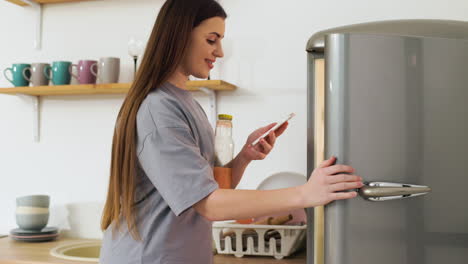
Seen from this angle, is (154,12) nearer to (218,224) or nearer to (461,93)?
(218,224)

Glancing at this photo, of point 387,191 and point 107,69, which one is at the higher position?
point 107,69

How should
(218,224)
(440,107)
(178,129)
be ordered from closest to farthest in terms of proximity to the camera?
(440,107)
(178,129)
(218,224)

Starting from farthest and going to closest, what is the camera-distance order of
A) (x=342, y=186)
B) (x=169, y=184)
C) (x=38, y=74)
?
(x=38, y=74), (x=169, y=184), (x=342, y=186)

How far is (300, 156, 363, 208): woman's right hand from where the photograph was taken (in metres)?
1.05

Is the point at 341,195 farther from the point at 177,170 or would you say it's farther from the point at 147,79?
the point at 147,79

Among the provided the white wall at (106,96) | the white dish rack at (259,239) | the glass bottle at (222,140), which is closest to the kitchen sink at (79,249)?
the white wall at (106,96)

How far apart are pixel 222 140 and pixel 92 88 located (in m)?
0.90

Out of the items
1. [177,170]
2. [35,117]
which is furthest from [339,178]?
[35,117]

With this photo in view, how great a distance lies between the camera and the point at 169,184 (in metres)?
1.15

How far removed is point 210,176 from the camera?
116 cm

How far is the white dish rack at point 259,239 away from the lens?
69.1 inches

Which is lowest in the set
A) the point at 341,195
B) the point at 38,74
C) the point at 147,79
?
the point at 341,195

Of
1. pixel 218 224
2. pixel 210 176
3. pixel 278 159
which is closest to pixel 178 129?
pixel 210 176

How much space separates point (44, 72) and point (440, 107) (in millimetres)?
1639
